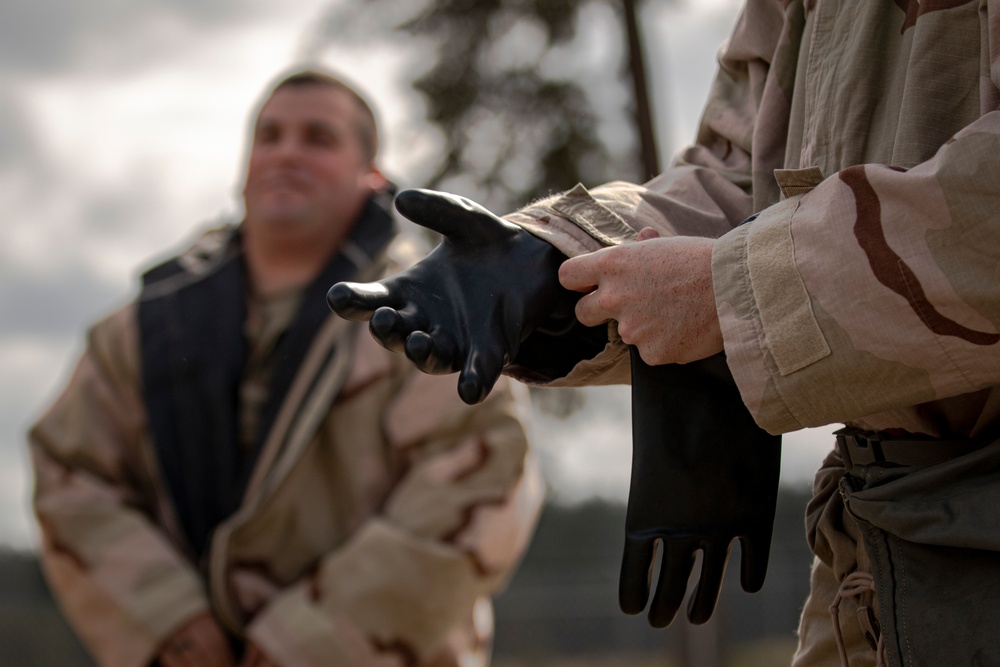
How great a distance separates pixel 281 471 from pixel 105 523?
1.81 feet

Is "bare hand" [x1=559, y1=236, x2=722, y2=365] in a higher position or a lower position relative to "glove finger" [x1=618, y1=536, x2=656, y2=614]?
higher

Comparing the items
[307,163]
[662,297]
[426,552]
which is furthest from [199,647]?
[662,297]

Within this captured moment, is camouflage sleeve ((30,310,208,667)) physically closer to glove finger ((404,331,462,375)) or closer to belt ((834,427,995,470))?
glove finger ((404,331,462,375))

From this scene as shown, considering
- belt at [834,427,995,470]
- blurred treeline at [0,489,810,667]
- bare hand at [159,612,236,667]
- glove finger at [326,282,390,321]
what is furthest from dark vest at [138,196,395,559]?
blurred treeline at [0,489,810,667]

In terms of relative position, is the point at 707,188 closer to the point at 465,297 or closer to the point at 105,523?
the point at 465,297

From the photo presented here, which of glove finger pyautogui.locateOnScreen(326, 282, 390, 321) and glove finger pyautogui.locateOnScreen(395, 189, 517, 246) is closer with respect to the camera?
glove finger pyautogui.locateOnScreen(326, 282, 390, 321)

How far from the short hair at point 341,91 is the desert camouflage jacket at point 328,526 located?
1.92 ft

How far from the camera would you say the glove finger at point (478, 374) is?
1228mm

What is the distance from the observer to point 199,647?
2.93m

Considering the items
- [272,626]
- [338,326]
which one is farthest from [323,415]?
[272,626]

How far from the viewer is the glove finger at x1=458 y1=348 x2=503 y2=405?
1.23 metres

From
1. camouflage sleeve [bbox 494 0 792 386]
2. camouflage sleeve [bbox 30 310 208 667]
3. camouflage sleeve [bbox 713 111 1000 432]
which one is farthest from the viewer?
camouflage sleeve [bbox 30 310 208 667]

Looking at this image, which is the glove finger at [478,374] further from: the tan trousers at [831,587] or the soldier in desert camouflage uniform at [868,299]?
the tan trousers at [831,587]

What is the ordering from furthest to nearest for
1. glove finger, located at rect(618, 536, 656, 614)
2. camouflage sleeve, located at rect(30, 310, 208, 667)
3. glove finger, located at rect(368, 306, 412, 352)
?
camouflage sleeve, located at rect(30, 310, 208, 667), glove finger, located at rect(618, 536, 656, 614), glove finger, located at rect(368, 306, 412, 352)
